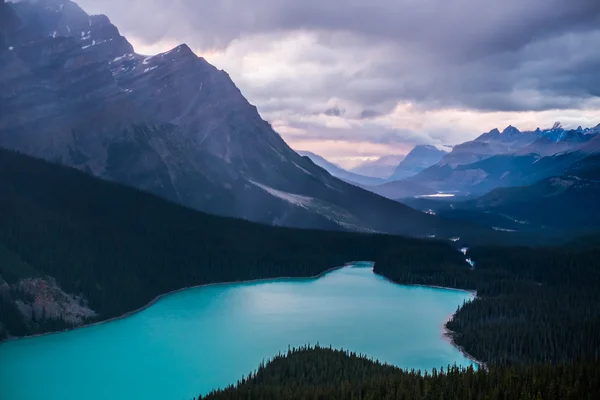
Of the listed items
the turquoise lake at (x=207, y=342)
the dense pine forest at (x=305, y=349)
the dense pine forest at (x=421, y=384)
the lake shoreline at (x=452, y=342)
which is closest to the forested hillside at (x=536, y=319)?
the dense pine forest at (x=305, y=349)

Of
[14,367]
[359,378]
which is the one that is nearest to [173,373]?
[14,367]

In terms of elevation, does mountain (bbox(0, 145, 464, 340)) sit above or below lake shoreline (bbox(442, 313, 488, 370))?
above

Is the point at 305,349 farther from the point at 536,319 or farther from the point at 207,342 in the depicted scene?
the point at 536,319

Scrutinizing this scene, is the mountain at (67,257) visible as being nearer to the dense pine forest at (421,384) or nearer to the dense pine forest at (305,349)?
the dense pine forest at (305,349)

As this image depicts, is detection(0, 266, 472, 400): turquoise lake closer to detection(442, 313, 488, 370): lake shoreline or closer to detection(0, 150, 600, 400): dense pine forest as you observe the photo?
detection(442, 313, 488, 370): lake shoreline

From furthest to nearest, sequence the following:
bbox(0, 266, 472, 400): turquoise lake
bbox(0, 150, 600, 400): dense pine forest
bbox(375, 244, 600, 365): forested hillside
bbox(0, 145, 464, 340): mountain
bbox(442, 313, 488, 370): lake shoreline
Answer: bbox(0, 145, 464, 340): mountain, bbox(375, 244, 600, 365): forested hillside, bbox(442, 313, 488, 370): lake shoreline, bbox(0, 266, 472, 400): turquoise lake, bbox(0, 150, 600, 400): dense pine forest

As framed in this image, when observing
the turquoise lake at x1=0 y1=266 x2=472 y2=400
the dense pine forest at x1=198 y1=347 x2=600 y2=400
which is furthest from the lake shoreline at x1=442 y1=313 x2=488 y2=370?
the dense pine forest at x1=198 y1=347 x2=600 y2=400

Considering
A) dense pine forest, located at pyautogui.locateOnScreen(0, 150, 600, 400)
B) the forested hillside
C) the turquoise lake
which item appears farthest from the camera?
the forested hillside

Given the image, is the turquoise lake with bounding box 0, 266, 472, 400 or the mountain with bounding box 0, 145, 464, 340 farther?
the mountain with bounding box 0, 145, 464, 340
